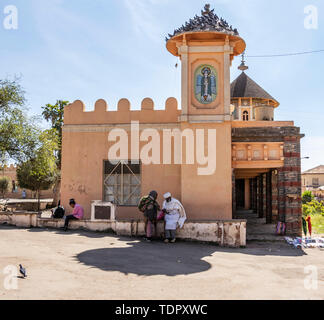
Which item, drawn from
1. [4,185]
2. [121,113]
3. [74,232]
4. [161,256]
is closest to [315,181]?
[4,185]

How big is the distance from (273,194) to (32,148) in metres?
10.6

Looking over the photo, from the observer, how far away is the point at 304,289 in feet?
19.2

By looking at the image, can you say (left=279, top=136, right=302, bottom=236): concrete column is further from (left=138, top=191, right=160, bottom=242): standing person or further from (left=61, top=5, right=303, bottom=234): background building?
(left=138, top=191, right=160, bottom=242): standing person

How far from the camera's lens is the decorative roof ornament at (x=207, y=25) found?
11414 millimetres

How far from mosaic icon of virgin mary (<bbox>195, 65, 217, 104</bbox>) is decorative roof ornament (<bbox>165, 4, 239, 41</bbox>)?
1.25 meters

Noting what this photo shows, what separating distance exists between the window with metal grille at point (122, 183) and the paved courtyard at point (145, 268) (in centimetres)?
225

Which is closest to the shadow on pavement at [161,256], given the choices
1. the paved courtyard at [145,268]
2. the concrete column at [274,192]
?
the paved courtyard at [145,268]

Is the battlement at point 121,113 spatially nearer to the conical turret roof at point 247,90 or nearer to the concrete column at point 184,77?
the concrete column at point 184,77

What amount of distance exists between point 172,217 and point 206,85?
4630mm

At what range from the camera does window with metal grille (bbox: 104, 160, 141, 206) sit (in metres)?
12.6

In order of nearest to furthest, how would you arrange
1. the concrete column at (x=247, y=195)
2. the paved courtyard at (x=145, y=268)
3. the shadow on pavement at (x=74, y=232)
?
the paved courtyard at (x=145, y=268), the shadow on pavement at (x=74, y=232), the concrete column at (x=247, y=195)

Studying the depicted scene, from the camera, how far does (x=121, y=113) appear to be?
1275cm
